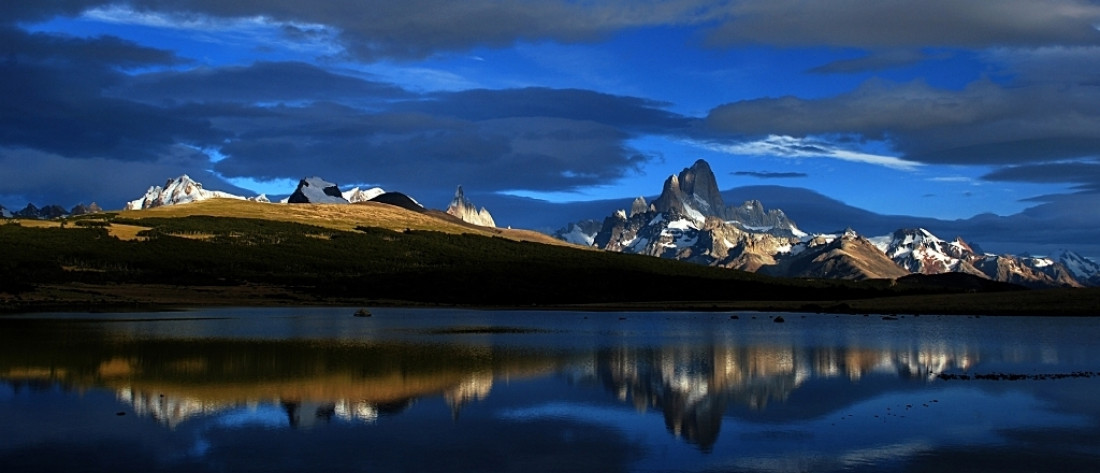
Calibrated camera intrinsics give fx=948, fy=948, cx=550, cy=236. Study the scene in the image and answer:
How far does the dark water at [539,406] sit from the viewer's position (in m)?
29.3

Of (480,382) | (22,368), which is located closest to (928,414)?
(480,382)

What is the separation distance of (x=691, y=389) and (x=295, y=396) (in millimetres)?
18830

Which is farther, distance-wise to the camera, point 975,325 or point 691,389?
point 975,325

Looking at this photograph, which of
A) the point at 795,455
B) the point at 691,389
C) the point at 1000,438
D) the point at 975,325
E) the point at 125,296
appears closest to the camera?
A: the point at 795,455

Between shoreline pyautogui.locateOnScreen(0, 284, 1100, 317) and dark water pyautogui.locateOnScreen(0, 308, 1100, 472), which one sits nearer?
dark water pyautogui.locateOnScreen(0, 308, 1100, 472)

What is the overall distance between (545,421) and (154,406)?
16.4 meters

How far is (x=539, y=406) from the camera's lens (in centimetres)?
4075

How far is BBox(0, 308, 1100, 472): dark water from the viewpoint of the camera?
29328 mm

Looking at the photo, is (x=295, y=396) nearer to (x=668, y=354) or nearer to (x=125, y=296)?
(x=668, y=354)

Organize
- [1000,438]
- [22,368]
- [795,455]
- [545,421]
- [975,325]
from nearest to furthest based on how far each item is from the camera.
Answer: [795,455] < [1000,438] < [545,421] < [22,368] < [975,325]

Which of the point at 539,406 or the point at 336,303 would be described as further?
the point at 336,303

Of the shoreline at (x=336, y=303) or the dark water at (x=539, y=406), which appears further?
the shoreline at (x=336, y=303)

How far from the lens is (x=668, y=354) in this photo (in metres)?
67.8

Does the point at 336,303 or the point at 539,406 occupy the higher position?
the point at 336,303
